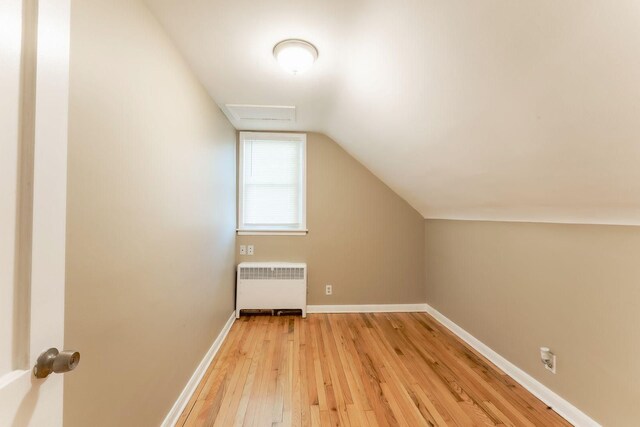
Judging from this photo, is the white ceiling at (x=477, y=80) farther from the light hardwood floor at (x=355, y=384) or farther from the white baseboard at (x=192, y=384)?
the white baseboard at (x=192, y=384)

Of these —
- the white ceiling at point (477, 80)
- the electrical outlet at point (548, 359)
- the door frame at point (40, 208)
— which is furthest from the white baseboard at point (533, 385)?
the door frame at point (40, 208)

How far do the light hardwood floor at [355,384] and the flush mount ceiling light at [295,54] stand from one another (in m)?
2.14

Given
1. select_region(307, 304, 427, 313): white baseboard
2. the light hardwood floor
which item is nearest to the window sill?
select_region(307, 304, 427, 313): white baseboard

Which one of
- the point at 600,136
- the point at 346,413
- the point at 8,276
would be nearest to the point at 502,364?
the point at 346,413

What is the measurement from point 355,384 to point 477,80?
2.02 metres

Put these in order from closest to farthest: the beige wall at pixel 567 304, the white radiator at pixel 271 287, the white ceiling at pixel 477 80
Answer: the white ceiling at pixel 477 80 → the beige wall at pixel 567 304 → the white radiator at pixel 271 287

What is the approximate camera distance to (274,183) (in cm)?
343

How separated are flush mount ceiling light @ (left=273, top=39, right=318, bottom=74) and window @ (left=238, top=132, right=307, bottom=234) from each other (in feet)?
5.47

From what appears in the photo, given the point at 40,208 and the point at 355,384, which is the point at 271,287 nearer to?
the point at 355,384

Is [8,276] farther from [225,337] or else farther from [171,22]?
[225,337]

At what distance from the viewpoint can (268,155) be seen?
3406mm

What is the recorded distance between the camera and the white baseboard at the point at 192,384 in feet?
5.21

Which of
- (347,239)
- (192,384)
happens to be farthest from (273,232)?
(192,384)

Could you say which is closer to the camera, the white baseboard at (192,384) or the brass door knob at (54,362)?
the brass door knob at (54,362)
